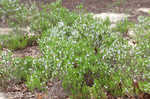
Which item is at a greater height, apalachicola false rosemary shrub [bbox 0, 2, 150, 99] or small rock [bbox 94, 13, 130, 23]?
small rock [bbox 94, 13, 130, 23]

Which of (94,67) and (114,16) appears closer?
(94,67)

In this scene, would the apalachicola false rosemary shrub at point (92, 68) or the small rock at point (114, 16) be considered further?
the small rock at point (114, 16)

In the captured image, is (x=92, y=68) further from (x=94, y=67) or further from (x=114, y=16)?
(x=114, y=16)

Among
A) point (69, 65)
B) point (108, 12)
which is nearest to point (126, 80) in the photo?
point (69, 65)

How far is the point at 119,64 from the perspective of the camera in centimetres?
423

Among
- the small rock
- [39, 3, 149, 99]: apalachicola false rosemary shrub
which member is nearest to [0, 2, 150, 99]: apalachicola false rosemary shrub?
[39, 3, 149, 99]: apalachicola false rosemary shrub

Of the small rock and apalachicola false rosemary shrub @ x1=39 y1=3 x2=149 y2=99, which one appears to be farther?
the small rock

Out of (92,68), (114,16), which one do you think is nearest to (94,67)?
(92,68)

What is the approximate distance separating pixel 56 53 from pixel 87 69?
1.77 ft

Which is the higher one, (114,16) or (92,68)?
(114,16)

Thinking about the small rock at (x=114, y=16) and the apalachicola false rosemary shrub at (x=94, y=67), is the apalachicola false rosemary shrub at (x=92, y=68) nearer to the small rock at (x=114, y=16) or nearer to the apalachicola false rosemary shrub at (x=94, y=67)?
the apalachicola false rosemary shrub at (x=94, y=67)

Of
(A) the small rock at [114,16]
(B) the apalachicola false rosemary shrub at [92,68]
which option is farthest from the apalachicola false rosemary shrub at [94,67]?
(A) the small rock at [114,16]

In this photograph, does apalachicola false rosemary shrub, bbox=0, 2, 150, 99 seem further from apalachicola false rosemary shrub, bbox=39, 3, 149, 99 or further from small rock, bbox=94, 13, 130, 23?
small rock, bbox=94, 13, 130, 23

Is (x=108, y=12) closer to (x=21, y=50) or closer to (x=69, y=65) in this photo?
(x=21, y=50)
